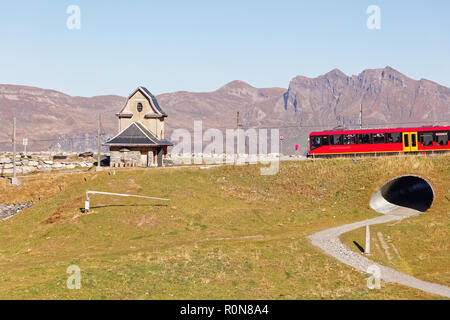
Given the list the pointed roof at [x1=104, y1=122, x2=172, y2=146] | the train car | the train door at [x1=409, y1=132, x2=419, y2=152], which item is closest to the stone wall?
the pointed roof at [x1=104, y1=122, x2=172, y2=146]

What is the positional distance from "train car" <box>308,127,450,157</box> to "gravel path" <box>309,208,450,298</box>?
1578cm

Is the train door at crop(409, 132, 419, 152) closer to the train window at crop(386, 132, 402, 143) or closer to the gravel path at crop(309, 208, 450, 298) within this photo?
the train window at crop(386, 132, 402, 143)

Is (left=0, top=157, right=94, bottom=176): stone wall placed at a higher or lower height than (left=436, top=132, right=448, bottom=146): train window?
lower

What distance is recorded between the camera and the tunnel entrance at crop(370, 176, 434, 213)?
5716 centimetres

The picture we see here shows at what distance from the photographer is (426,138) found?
6856cm

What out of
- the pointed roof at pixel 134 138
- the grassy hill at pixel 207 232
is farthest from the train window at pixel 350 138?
the pointed roof at pixel 134 138

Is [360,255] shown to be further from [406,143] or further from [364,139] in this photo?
[364,139]

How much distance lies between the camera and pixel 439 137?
6806 cm

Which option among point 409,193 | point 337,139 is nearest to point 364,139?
point 337,139

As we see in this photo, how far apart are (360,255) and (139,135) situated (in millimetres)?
45805

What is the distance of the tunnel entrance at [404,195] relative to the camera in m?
57.2

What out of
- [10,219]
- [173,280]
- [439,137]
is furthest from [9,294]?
[439,137]

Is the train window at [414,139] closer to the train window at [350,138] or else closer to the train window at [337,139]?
A: the train window at [350,138]

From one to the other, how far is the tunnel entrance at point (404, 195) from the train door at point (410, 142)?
6.18m
